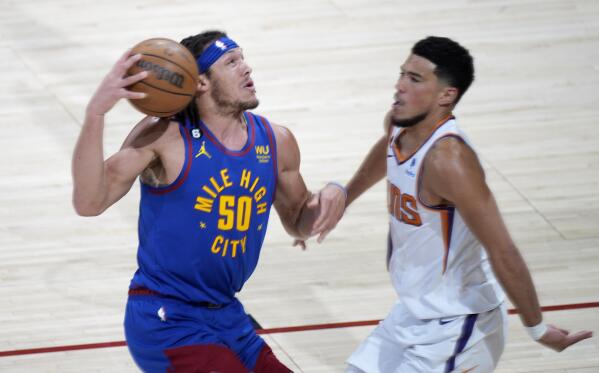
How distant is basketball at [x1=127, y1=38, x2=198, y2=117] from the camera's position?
4.36 m

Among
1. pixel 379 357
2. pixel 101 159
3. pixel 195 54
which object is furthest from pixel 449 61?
pixel 101 159

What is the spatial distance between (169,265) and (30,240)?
2991 millimetres

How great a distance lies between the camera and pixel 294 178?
5.02 meters

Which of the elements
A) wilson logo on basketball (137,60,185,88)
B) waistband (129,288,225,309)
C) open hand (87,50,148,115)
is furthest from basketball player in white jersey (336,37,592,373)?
open hand (87,50,148,115)

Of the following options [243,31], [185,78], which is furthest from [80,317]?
[243,31]

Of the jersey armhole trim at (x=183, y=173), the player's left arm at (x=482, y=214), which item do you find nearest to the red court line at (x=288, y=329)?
the player's left arm at (x=482, y=214)

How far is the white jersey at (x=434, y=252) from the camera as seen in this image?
179 inches

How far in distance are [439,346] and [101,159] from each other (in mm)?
1614

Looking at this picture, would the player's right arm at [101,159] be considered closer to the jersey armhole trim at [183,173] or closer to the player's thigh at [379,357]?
the jersey armhole trim at [183,173]

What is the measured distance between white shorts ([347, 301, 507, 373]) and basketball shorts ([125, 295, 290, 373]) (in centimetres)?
44

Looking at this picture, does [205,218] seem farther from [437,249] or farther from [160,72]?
[437,249]

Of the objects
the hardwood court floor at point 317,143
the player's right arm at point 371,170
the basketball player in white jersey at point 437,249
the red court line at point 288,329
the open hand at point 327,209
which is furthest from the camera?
the hardwood court floor at point 317,143

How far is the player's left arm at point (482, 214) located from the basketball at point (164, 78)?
1057 millimetres

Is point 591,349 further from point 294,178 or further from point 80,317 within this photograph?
point 80,317
